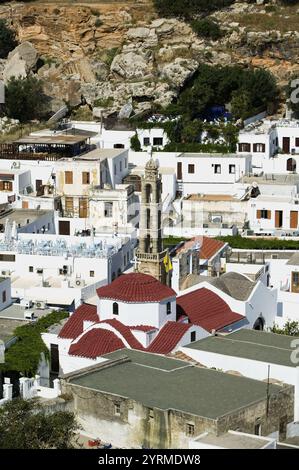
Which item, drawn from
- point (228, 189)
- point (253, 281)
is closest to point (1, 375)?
point (253, 281)

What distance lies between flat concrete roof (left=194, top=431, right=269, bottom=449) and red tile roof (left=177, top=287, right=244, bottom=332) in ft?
29.9

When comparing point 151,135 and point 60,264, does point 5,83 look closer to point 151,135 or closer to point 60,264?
point 151,135

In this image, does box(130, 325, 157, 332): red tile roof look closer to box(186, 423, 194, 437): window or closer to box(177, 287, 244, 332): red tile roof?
box(177, 287, 244, 332): red tile roof

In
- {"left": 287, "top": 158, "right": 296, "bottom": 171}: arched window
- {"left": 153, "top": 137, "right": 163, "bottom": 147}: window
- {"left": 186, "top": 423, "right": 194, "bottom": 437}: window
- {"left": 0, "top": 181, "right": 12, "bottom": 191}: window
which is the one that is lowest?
{"left": 186, "top": 423, "right": 194, "bottom": 437}: window

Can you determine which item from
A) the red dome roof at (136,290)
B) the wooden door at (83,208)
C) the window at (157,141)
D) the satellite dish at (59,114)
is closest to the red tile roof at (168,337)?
the red dome roof at (136,290)

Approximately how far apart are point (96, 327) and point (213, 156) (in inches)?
1041

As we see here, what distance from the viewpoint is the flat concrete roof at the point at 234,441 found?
Answer: 34125mm

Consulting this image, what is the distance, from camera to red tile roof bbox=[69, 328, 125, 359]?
41531mm

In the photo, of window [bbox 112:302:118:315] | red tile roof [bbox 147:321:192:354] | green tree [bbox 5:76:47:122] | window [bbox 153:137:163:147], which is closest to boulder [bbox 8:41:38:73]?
green tree [bbox 5:76:47:122]

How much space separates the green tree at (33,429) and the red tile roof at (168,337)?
243 inches

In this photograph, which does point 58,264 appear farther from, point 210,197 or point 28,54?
point 28,54

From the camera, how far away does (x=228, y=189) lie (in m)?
66.3

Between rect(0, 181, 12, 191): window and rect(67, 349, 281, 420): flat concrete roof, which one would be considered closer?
rect(67, 349, 281, 420): flat concrete roof

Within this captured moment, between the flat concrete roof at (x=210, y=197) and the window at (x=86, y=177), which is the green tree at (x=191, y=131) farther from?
the window at (x=86, y=177)
